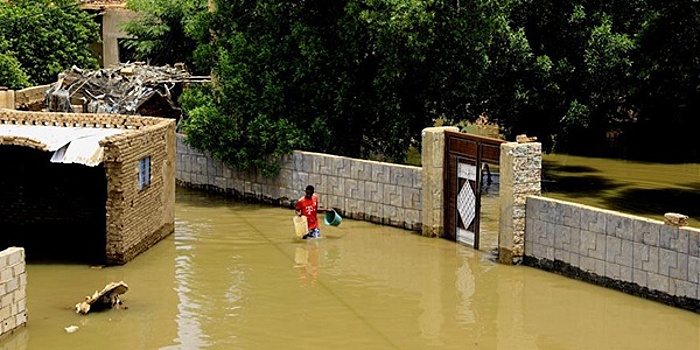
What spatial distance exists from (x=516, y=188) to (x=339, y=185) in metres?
5.30

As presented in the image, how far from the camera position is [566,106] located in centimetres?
2694

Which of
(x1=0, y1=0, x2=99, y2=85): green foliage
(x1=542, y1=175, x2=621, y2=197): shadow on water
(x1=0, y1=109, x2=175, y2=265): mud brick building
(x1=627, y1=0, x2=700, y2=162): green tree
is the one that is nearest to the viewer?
(x1=0, y1=109, x2=175, y2=265): mud brick building

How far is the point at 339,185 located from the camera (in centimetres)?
2294

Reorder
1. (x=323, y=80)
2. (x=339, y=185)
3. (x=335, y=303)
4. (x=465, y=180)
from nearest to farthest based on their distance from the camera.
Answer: (x=335, y=303) → (x=465, y=180) → (x=339, y=185) → (x=323, y=80)

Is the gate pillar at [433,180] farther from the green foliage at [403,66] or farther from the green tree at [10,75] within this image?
the green tree at [10,75]

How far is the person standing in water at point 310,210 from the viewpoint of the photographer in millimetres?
20500

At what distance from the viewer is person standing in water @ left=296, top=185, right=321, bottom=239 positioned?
67.3ft

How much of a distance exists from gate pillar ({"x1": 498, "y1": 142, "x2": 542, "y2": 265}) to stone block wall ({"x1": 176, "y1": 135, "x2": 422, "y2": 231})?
2.82 meters

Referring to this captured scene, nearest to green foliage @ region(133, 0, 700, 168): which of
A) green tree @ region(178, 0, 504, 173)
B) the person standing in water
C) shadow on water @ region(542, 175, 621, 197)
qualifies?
green tree @ region(178, 0, 504, 173)

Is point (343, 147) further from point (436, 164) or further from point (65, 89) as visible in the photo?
point (65, 89)

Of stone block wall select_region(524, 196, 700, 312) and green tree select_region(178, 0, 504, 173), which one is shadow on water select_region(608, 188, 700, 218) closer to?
green tree select_region(178, 0, 504, 173)

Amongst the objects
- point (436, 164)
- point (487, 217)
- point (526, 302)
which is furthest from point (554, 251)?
point (487, 217)

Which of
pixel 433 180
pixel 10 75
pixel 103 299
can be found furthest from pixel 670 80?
A: pixel 10 75

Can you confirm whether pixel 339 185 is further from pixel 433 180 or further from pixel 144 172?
pixel 144 172
